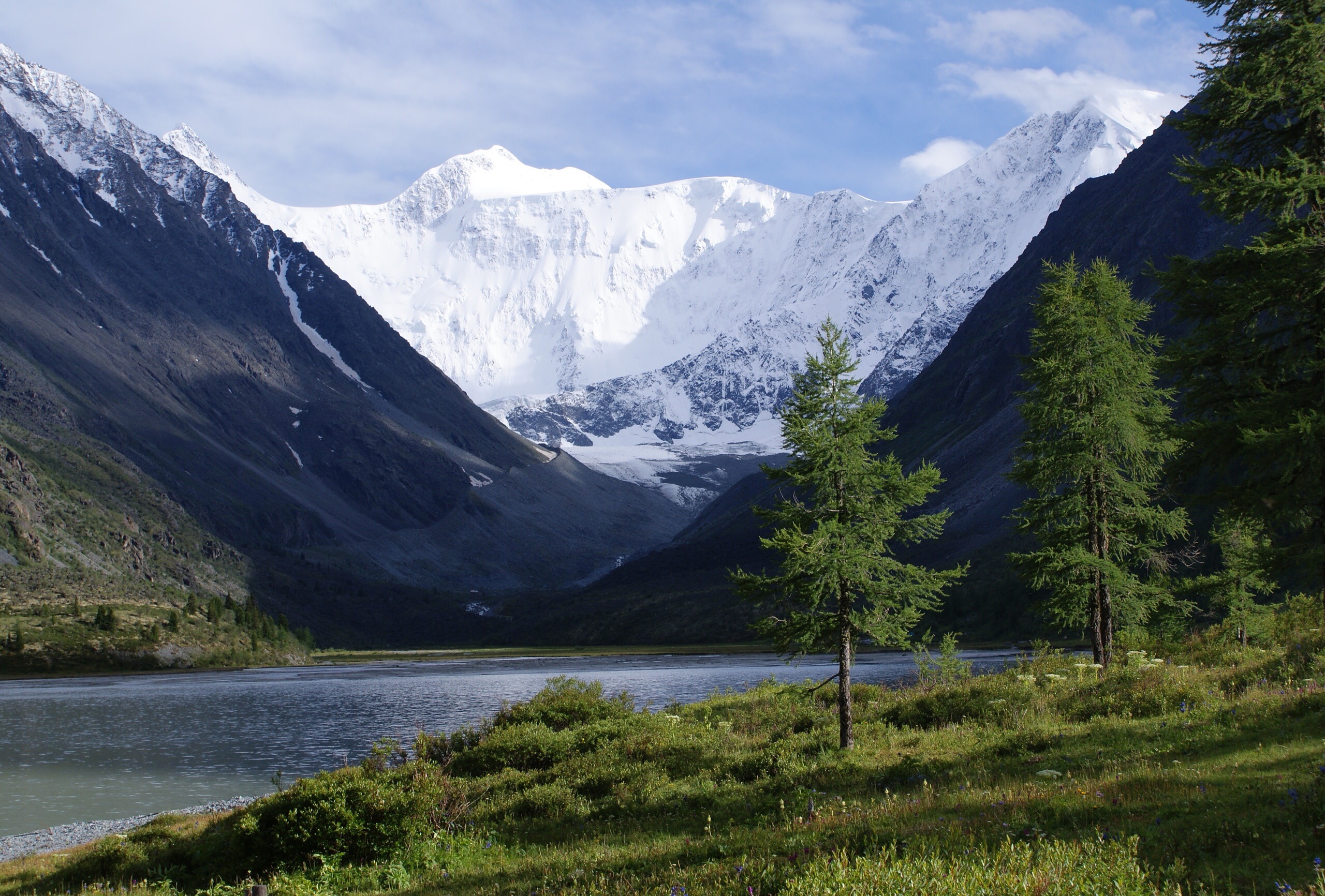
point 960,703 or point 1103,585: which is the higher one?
point 1103,585

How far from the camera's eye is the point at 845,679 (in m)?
22.2

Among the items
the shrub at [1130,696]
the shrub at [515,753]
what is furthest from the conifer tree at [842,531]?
the shrub at [515,753]

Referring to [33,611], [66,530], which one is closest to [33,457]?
[66,530]

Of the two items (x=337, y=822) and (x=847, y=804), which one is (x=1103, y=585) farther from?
(x=337, y=822)

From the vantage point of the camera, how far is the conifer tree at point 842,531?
73.4 ft

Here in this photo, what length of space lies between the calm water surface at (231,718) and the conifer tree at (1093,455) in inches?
792

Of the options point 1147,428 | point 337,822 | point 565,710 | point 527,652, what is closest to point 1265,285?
point 1147,428

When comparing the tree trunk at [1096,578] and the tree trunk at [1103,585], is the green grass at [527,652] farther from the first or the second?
the tree trunk at [1103,585]

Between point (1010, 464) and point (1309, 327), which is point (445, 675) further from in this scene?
point (1309, 327)

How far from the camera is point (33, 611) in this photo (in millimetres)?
134375

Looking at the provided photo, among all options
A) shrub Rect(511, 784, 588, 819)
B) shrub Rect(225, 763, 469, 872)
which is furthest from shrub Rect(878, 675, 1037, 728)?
shrub Rect(225, 763, 469, 872)

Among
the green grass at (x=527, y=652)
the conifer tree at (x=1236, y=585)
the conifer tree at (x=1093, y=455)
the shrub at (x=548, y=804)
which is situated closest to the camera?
the shrub at (x=548, y=804)

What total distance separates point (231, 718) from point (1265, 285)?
72924 mm

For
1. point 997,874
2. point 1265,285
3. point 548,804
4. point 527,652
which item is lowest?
point 527,652
